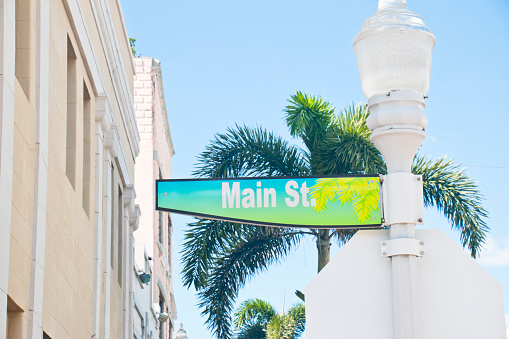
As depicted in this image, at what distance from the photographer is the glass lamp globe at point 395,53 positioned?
14.7 ft

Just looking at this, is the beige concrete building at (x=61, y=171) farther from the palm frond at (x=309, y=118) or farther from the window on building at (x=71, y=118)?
the palm frond at (x=309, y=118)

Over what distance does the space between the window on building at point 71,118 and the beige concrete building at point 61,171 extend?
0.01 meters

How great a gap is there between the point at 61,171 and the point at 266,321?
23881 millimetres

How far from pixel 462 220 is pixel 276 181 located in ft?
43.1

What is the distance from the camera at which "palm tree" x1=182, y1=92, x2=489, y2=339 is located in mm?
17422

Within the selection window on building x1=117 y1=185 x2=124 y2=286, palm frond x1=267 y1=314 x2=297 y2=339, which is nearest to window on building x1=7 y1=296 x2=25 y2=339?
window on building x1=117 y1=185 x2=124 y2=286

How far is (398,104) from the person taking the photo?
4.41m

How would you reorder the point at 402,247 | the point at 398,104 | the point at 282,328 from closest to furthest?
the point at 402,247 → the point at 398,104 → the point at 282,328

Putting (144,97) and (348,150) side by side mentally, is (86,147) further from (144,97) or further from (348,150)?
(144,97)

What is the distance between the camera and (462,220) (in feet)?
56.5

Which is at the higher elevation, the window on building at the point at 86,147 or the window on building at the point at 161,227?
the window on building at the point at 161,227

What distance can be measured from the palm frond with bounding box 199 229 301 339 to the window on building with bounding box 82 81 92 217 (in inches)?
228

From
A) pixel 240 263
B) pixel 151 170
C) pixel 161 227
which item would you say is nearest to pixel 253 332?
pixel 161 227

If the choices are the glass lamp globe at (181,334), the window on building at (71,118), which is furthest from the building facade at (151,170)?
the window on building at (71,118)
